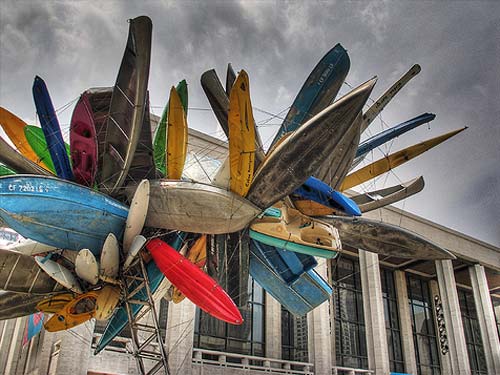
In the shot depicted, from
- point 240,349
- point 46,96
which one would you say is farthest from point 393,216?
point 46,96

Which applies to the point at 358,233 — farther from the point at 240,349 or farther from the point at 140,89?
the point at 240,349

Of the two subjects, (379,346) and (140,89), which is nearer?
(140,89)

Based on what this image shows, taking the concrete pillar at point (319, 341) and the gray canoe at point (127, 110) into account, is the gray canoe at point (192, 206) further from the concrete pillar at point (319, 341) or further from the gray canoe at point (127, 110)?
the concrete pillar at point (319, 341)

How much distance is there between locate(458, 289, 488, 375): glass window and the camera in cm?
4369

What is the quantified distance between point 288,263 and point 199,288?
3893mm

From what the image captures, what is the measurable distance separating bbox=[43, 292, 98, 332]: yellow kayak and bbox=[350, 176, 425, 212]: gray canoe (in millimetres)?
7548

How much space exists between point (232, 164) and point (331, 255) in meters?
3.60

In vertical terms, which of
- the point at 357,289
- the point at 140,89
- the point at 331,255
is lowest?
the point at 331,255

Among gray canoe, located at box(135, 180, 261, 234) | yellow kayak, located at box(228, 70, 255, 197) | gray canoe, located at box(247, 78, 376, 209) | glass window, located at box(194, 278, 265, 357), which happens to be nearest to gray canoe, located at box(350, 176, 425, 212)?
gray canoe, located at box(247, 78, 376, 209)

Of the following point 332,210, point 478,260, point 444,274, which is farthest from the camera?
point 478,260

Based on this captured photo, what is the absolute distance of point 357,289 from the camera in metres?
38.2

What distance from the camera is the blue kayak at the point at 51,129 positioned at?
10.6 metres

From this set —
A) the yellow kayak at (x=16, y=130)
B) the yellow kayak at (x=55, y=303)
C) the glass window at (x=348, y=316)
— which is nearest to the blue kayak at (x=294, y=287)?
the yellow kayak at (x=55, y=303)

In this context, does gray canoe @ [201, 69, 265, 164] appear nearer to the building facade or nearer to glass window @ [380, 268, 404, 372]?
the building facade
